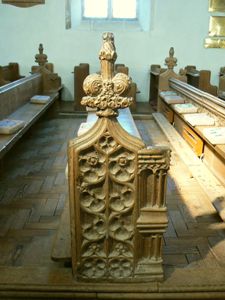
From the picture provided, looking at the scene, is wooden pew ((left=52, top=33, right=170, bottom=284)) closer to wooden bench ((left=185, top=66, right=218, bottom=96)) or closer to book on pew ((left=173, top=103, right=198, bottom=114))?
book on pew ((left=173, top=103, right=198, bottom=114))

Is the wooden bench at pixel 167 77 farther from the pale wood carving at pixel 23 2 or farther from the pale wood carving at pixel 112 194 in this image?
the pale wood carving at pixel 112 194

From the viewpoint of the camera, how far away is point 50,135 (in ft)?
16.1

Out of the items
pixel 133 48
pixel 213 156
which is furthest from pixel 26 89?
pixel 133 48

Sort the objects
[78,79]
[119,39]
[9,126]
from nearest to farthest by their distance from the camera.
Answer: [9,126], [78,79], [119,39]

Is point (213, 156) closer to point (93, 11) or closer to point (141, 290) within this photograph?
point (141, 290)

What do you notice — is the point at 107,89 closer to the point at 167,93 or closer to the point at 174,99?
the point at 174,99

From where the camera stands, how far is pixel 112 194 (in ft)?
5.26

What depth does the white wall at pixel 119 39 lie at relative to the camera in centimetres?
755

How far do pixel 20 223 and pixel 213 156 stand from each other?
6.50 ft

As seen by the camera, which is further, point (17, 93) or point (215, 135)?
point (17, 93)

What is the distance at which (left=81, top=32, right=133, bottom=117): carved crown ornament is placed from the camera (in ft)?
4.92

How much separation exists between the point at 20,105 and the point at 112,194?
3507 mm

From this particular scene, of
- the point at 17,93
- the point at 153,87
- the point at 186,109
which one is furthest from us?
the point at 153,87

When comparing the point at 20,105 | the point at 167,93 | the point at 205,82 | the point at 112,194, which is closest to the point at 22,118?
the point at 20,105
